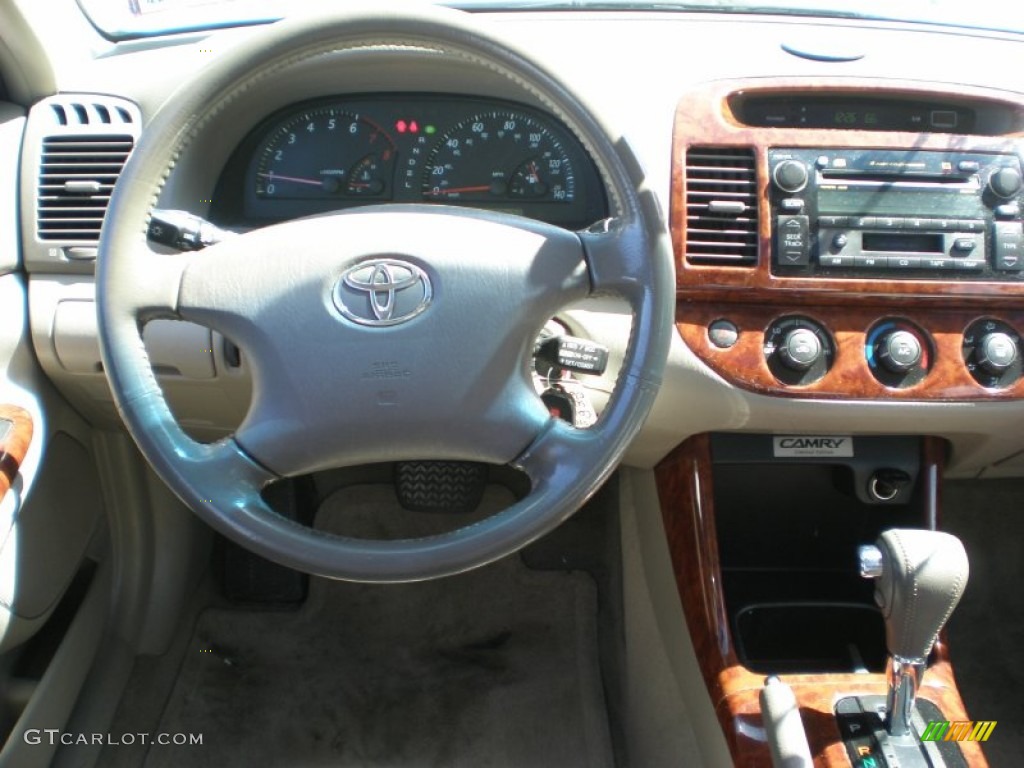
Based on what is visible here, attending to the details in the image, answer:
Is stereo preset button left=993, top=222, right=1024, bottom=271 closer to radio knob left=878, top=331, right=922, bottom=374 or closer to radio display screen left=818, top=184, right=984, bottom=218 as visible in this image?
radio display screen left=818, top=184, right=984, bottom=218

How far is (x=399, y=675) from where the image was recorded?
227 cm

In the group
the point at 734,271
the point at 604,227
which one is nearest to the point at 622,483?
the point at 734,271

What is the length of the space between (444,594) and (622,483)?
0.54 metres

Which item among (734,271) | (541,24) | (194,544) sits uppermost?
(541,24)

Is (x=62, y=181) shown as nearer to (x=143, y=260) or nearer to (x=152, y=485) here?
(x=143, y=260)

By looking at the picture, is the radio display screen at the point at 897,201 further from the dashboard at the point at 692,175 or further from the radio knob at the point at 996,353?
the radio knob at the point at 996,353

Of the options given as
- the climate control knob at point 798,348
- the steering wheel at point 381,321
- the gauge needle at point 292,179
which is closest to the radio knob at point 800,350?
the climate control knob at point 798,348

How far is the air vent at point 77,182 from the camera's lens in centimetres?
162

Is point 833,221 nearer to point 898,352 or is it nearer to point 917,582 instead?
point 898,352

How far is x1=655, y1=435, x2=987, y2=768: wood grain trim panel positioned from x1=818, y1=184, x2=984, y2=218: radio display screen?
1.53 ft

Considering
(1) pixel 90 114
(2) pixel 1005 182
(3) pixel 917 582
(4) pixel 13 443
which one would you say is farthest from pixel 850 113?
(4) pixel 13 443

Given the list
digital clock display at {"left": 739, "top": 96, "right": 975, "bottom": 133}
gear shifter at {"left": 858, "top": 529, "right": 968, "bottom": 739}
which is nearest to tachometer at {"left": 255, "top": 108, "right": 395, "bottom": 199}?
digital clock display at {"left": 739, "top": 96, "right": 975, "bottom": 133}

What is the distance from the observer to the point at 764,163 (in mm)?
1525

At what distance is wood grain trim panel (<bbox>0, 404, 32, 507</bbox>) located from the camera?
1.58 metres
